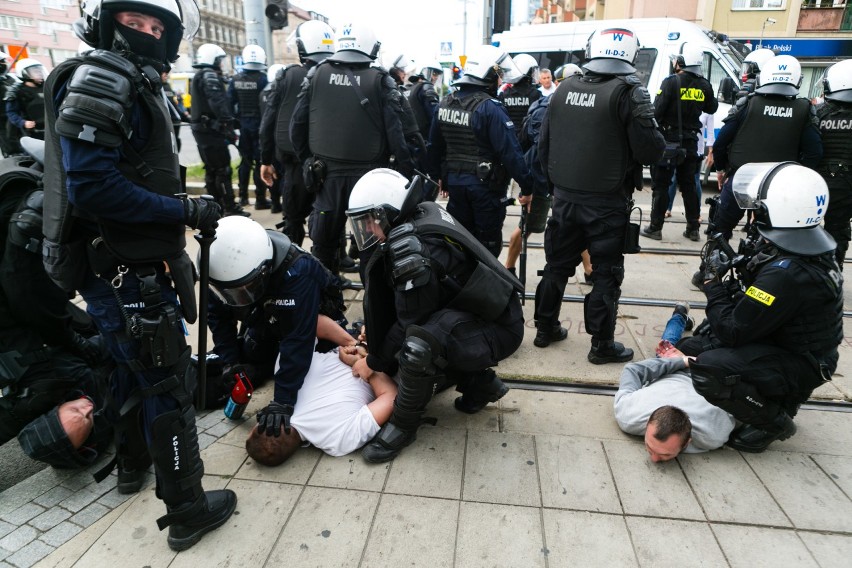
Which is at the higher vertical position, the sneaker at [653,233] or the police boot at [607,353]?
the sneaker at [653,233]

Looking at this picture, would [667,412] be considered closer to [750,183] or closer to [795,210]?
[795,210]

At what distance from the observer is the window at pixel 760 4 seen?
21.3 m

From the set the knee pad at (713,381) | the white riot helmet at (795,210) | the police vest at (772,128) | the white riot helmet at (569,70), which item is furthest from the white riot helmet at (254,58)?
the knee pad at (713,381)

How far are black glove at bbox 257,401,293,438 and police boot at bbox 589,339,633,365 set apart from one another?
222cm

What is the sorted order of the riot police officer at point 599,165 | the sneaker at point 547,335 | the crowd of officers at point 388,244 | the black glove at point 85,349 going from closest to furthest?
the crowd of officers at point 388,244 → the black glove at point 85,349 → the riot police officer at point 599,165 → the sneaker at point 547,335

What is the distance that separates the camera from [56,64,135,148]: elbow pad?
1.84 meters

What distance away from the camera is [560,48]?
11195mm

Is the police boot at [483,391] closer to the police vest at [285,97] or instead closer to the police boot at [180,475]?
the police boot at [180,475]

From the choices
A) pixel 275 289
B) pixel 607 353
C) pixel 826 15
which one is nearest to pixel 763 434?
pixel 607 353

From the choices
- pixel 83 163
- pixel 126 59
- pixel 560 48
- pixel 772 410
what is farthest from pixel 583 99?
pixel 560 48

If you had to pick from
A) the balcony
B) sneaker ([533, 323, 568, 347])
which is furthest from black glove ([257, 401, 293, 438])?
the balcony

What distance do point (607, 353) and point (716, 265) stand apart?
111 centimetres

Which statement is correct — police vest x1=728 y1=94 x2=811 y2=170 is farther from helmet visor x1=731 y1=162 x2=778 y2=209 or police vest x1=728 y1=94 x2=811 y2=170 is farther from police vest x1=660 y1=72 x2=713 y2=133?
helmet visor x1=731 y1=162 x2=778 y2=209

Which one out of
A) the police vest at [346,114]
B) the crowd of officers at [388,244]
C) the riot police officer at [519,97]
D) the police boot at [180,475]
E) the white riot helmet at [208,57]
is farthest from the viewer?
the white riot helmet at [208,57]
